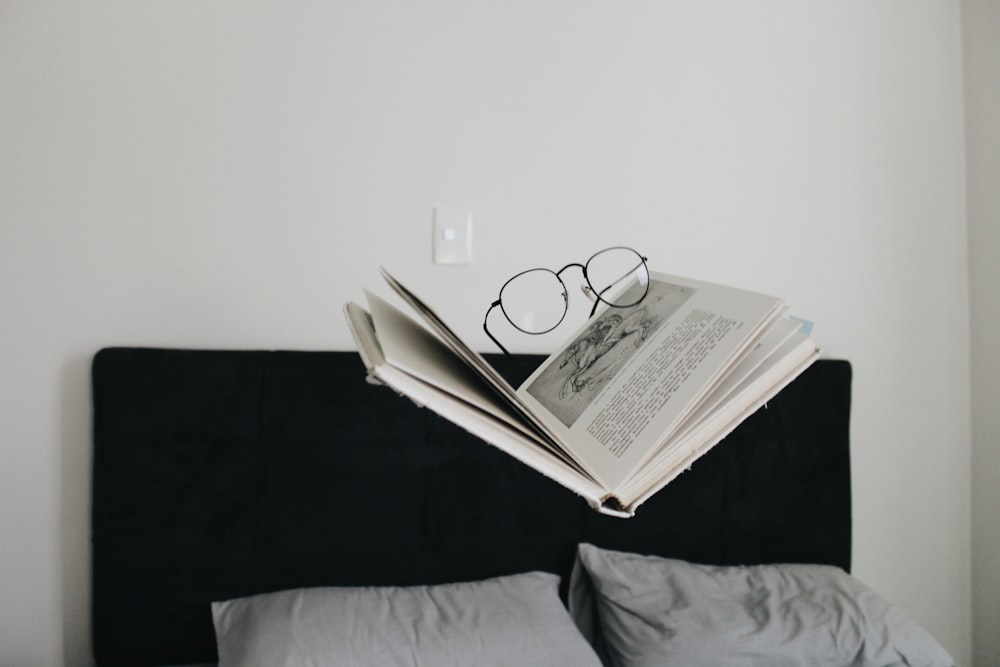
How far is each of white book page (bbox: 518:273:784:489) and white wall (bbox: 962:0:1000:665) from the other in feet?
4.09

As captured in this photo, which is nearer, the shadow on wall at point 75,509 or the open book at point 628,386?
the open book at point 628,386

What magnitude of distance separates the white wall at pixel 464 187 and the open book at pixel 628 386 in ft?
2.59

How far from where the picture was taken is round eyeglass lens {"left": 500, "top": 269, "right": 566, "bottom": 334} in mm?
1520

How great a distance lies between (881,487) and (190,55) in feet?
5.74

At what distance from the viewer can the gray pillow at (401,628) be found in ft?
3.75

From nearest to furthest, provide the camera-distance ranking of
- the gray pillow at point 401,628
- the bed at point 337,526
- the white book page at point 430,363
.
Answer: the white book page at point 430,363 → the gray pillow at point 401,628 → the bed at point 337,526

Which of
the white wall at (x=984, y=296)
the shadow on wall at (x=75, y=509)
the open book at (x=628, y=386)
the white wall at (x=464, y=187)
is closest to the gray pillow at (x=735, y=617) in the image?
the white wall at (x=464, y=187)

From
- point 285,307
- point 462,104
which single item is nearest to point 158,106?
point 285,307

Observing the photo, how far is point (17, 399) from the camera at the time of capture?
4.55 ft

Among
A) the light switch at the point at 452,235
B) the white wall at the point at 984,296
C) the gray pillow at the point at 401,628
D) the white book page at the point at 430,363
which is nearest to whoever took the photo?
the white book page at the point at 430,363

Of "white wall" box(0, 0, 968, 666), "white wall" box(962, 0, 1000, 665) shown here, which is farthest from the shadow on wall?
"white wall" box(962, 0, 1000, 665)

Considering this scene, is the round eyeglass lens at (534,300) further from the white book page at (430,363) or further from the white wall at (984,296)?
the white wall at (984,296)

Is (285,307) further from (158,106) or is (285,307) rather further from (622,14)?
(622,14)

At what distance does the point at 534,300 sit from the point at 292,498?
2.02 feet
